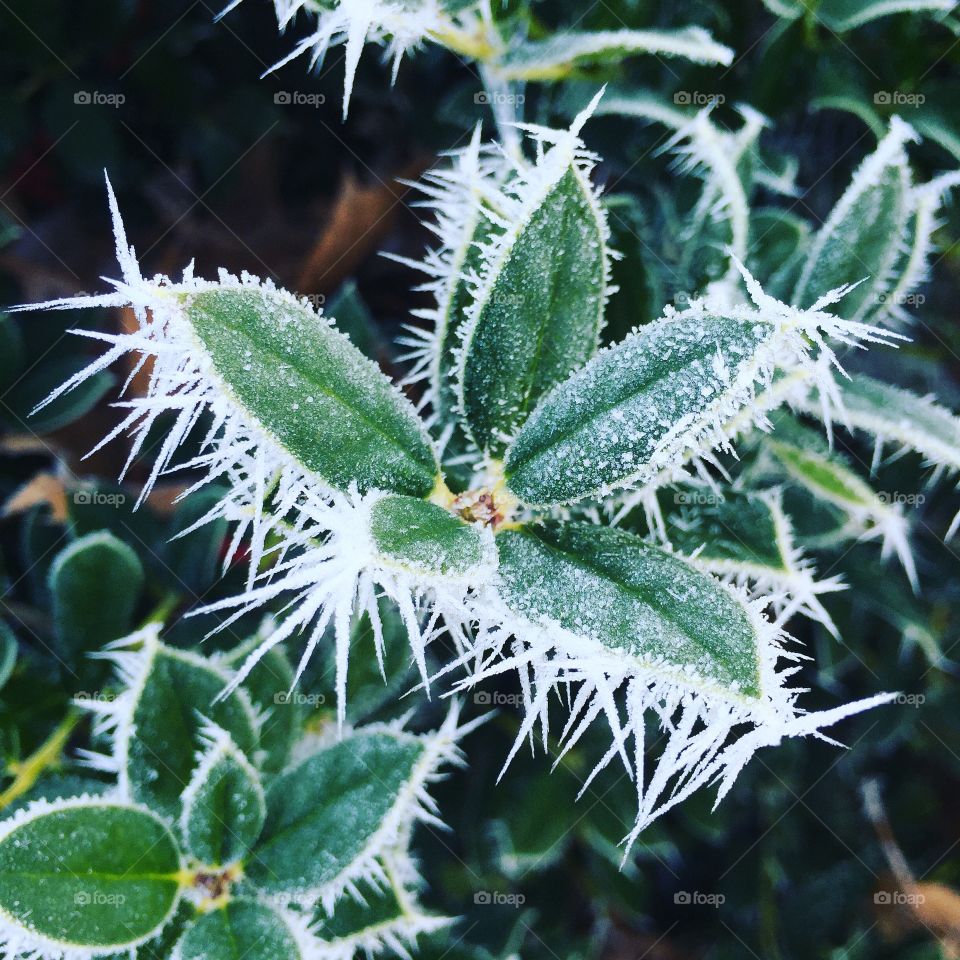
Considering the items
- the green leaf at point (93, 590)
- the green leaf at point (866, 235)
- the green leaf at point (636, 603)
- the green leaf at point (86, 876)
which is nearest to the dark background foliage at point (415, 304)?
the green leaf at point (93, 590)

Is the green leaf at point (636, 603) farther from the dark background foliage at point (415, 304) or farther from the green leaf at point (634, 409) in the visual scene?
the dark background foliage at point (415, 304)

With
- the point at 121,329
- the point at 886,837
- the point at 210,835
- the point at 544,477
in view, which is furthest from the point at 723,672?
the point at 121,329

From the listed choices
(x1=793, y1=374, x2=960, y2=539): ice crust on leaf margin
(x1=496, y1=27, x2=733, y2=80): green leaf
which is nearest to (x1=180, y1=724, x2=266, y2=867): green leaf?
(x1=793, y1=374, x2=960, y2=539): ice crust on leaf margin

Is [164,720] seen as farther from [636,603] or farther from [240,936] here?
[636,603]

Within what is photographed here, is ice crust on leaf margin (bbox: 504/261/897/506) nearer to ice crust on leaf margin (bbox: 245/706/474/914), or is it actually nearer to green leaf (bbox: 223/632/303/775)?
ice crust on leaf margin (bbox: 245/706/474/914)

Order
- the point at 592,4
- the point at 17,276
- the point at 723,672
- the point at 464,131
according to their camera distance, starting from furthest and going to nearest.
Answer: the point at 17,276
the point at 464,131
the point at 592,4
the point at 723,672

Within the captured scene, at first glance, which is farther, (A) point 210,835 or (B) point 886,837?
(B) point 886,837

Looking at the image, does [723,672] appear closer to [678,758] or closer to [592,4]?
[678,758]

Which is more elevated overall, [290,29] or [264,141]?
[290,29]
